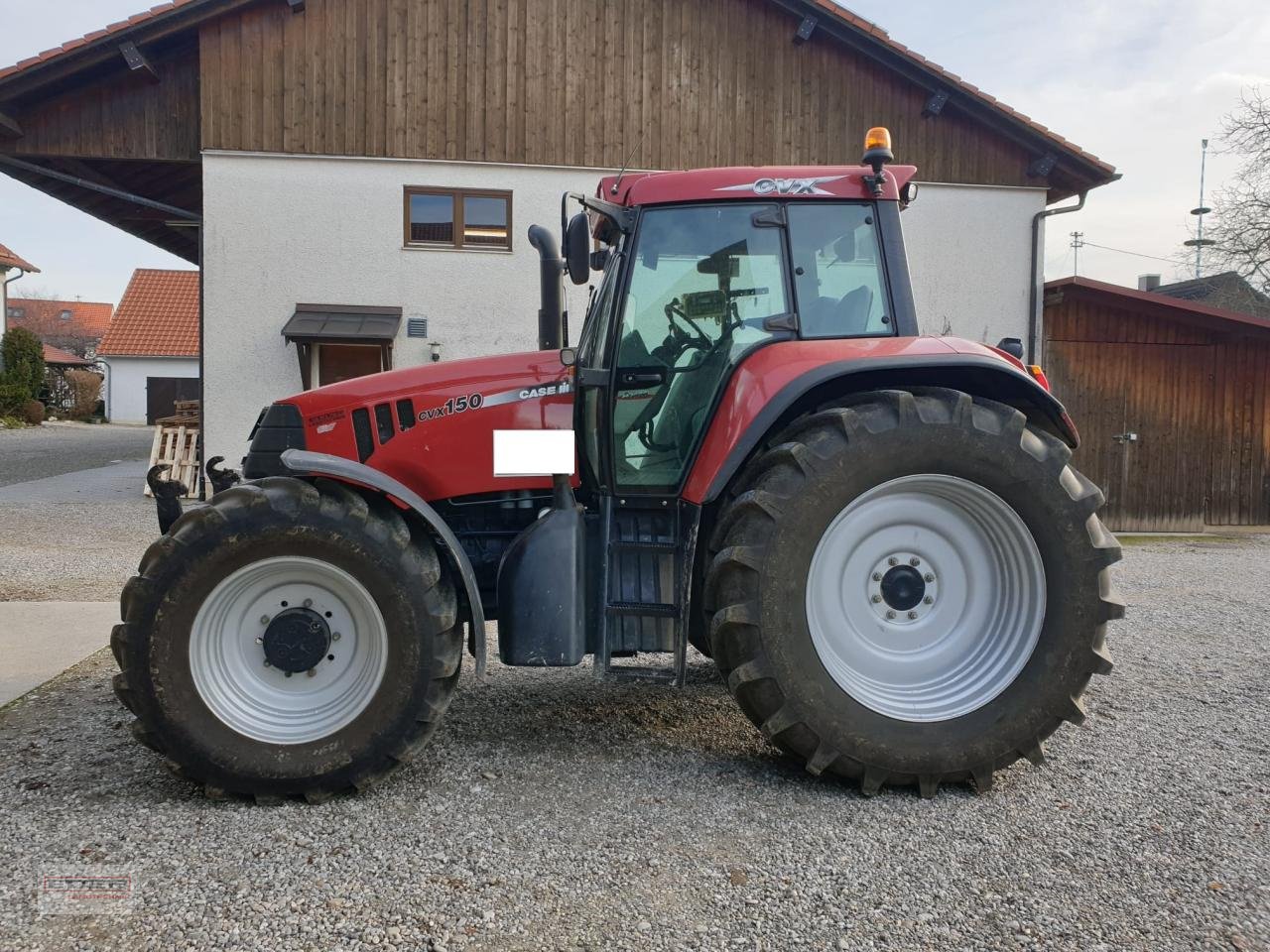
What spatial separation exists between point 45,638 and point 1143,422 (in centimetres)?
1222

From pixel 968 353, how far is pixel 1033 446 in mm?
394

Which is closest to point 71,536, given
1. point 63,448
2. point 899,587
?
point 899,587

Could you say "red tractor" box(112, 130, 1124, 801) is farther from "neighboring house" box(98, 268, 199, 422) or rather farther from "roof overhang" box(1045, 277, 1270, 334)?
"neighboring house" box(98, 268, 199, 422)

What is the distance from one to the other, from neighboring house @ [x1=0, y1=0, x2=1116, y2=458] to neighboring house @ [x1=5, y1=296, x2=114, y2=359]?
186 feet

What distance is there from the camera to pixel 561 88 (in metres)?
10.8

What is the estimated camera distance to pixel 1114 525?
11.9 meters

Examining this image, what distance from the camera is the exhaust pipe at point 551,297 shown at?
134 inches

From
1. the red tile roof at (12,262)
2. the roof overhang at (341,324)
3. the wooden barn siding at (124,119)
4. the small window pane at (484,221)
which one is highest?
the red tile roof at (12,262)

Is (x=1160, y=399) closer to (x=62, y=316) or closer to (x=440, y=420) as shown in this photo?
(x=440, y=420)

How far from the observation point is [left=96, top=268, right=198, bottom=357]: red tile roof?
109 feet

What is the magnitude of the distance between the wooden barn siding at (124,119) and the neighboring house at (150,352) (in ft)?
78.0

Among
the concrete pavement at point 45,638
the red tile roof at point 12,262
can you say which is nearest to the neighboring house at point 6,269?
the red tile roof at point 12,262

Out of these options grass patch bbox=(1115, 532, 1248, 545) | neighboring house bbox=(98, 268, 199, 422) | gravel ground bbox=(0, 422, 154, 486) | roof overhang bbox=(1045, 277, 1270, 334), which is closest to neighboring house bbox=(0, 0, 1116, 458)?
roof overhang bbox=(1045, 277, 1270, 334)

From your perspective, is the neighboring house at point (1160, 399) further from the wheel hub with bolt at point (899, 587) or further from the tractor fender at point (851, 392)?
the wheel hub with bolt at point (899, 587)
